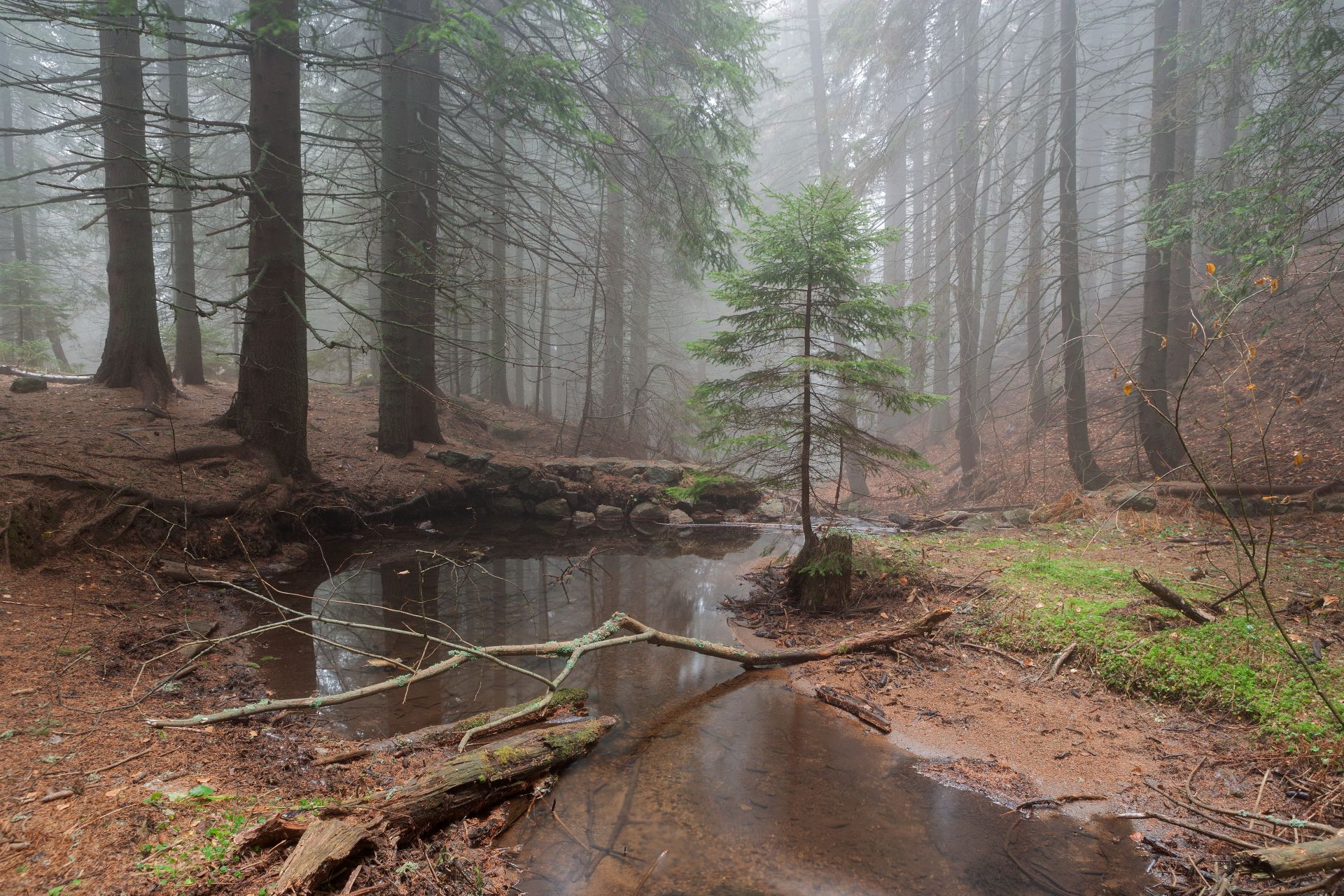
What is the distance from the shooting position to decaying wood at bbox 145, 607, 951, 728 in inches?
135

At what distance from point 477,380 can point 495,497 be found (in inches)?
556

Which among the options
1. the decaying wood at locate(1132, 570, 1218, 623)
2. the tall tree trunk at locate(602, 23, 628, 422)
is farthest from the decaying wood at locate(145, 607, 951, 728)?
the tall tree trunk at locate(602, 23, 628, 422)

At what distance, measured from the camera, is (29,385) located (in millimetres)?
9664

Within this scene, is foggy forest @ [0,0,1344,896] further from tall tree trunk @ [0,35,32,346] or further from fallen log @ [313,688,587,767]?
tall tree trunk @ [0,35,32,346]

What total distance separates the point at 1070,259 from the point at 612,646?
33.4ft

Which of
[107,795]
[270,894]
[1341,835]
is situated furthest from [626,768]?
[1341,835]

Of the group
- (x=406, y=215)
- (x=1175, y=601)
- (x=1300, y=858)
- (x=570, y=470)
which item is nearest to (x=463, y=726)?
(x=1300, y=858)

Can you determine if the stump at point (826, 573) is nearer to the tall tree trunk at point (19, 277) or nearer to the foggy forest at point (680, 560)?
the foggy forest at point (680, 560)

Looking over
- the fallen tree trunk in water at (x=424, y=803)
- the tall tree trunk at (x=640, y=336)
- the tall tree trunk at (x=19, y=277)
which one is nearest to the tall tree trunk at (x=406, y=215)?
the tall tree trunk at (x=640, y=336)

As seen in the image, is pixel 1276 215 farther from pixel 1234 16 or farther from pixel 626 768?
pixel 626 768

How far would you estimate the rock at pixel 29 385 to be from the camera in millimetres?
9594

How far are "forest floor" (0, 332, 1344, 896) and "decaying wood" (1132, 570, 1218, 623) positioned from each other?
0.32 ft

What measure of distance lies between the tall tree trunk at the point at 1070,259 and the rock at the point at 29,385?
16271 mm

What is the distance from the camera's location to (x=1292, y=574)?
5578 mm
